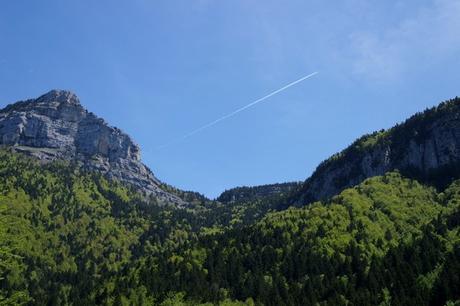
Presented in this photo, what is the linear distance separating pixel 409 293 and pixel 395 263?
37.8m

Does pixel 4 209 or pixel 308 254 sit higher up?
pixel 308 254

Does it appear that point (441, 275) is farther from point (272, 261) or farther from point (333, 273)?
point (272, 261)

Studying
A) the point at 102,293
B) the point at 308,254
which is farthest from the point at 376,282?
the point at 102,293

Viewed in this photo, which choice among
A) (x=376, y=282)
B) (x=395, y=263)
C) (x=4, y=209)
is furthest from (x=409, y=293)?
(x=4, y=209)

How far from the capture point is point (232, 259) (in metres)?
197

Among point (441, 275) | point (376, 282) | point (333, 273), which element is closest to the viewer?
point (441, 275)

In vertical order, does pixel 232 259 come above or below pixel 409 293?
above

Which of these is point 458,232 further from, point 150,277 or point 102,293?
point 102,293

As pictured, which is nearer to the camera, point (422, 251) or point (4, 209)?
point (4, 209)

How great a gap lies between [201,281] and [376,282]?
65023 mm

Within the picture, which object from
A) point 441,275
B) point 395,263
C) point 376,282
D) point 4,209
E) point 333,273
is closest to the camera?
point 4,209

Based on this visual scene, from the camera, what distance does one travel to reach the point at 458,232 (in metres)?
180

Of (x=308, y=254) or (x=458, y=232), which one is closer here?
(x=458, y=232)

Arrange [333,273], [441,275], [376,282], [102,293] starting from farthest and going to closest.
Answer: [102,293], [333,273], [376,282], [441,275]
